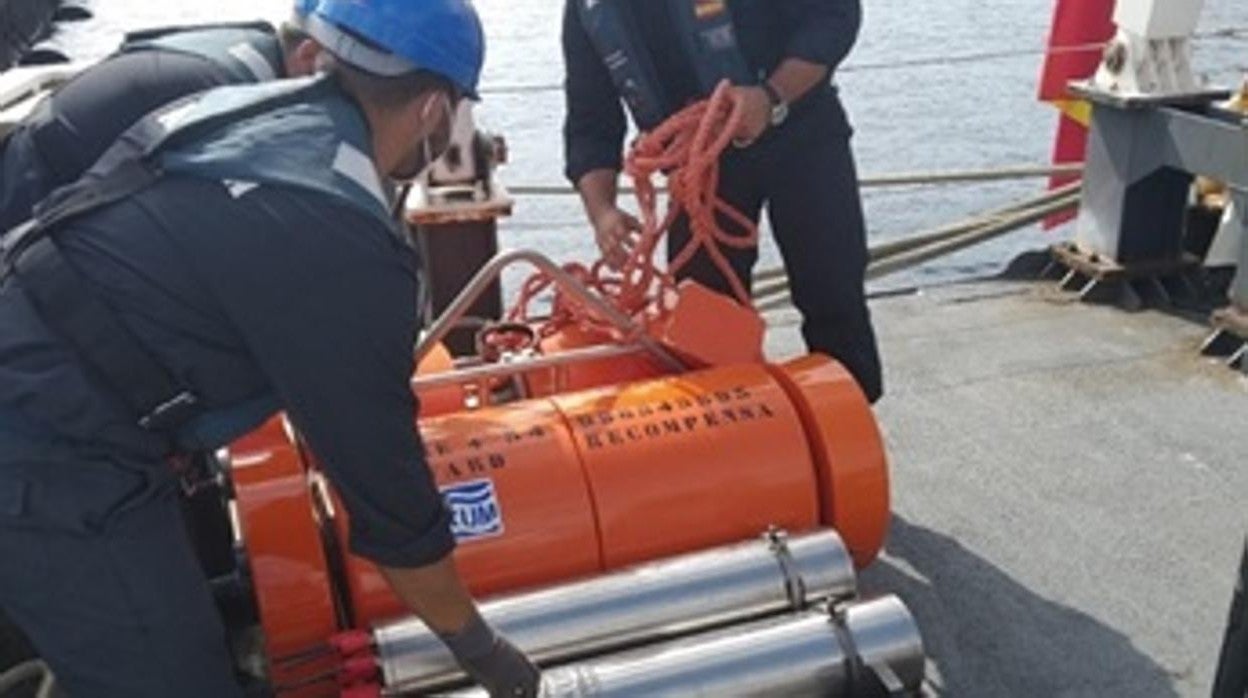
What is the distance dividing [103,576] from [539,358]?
40.5 inches

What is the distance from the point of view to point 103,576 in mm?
1931

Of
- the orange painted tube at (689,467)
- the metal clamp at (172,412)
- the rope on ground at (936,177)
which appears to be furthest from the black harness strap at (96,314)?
the rope on ground at (936,177)

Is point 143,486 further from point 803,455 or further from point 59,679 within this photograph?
point 803,455

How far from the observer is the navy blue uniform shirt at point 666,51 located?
3031 mm

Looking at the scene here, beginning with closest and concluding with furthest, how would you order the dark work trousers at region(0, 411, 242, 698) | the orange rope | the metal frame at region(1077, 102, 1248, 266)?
1. the dark work trousers at region(0, 411, 242, 698)
2. the orange rope
3. the metal frame at region(1077, 102, 1248, 266)

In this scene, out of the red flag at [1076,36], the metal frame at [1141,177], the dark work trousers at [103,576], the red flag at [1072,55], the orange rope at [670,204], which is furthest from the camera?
the red flag at [1076,36]

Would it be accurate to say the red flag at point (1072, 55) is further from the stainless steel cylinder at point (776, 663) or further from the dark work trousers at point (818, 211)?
the stainless steel cylinder at point (776, 663)

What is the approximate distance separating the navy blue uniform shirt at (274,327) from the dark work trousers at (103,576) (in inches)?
3.3

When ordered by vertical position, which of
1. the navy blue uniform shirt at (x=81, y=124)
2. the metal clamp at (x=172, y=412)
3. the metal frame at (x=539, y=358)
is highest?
the navy blue uniform shirt at (x=81, y=124)

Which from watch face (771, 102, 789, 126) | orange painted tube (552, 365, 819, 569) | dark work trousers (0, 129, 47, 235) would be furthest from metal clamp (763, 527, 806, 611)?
dark work trousers (0, 129, 47, 235)

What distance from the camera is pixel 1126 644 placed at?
2.83m

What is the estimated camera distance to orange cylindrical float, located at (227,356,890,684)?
2.31 m

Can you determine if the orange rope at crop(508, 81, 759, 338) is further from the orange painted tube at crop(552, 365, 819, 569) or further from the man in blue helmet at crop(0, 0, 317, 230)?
the man in blue helmet at crop(0, 0, 317, 230)

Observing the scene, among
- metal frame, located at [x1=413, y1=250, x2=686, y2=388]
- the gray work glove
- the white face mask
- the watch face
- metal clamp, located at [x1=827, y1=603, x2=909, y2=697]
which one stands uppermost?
the white face mask
